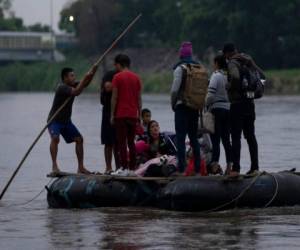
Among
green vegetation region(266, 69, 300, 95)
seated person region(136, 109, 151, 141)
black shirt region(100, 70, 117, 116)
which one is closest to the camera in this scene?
black shirt region(100, 70, 117, 116)

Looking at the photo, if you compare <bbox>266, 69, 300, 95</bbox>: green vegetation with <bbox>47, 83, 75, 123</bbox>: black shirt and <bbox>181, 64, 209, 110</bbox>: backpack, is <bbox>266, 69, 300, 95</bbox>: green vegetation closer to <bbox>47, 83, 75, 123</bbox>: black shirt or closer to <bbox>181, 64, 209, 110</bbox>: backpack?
<bbox>47, 83, 75, 123</bbox>: black shirt

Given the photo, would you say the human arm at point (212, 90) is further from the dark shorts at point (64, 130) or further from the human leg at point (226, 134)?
the dark shorts at point (64, 130)

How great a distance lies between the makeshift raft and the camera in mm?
17375

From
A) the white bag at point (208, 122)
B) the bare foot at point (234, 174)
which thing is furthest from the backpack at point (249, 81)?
the bare foot at point (234, 174)

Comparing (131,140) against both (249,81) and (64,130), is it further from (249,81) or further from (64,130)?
(249,81)

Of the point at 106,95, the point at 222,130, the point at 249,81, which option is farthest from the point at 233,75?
the point at 106,95

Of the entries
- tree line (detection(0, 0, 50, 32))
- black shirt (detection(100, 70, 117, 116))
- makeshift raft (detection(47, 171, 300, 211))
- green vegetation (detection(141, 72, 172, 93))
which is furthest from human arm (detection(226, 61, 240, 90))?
tree line (detection(0, 0, 50, 32))

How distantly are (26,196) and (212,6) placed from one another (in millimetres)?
76124

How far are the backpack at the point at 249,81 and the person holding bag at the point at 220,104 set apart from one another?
275 mm

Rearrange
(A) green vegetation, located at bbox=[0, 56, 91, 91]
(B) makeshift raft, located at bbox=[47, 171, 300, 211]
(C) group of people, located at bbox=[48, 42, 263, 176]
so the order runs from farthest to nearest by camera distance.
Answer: (A) green vegetation, located at bbox=[0, 56, 91, 91] < (C) group of people, located at bbox=[48, 42, 263, 176] < (B) makeshift raft, located at bbox=[47, 171, 300, 211]

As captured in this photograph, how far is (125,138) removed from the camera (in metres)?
18.7

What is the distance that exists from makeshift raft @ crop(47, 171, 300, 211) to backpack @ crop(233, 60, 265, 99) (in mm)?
970

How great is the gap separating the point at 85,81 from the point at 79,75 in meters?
89.9

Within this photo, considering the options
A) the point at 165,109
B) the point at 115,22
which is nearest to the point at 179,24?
the point at 115,22
